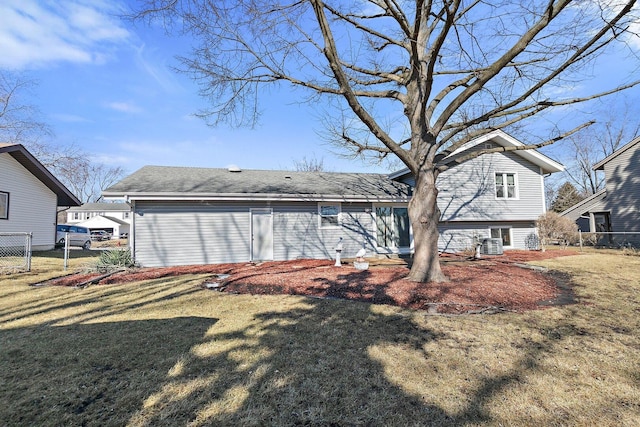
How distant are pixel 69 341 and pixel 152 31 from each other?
5.62m

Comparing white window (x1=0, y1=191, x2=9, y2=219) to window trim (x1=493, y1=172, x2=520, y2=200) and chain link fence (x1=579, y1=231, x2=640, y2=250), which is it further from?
chain link fence (x1=579, y1=231, x2=640, y2=250)

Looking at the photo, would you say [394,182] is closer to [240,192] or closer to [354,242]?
[354,242]

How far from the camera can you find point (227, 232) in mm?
11922

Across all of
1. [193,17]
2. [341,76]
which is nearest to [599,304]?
[341,76]

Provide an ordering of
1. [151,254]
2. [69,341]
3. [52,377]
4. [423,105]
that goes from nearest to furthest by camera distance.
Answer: [52,377], [69,341], [423,105], [151,254]

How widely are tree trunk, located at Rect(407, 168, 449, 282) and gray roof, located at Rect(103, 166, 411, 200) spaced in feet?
18.6

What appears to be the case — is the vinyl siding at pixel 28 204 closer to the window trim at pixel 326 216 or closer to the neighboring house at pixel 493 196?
the window trim at pixel 326 216

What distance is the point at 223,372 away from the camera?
120 inches

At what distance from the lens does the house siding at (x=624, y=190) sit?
18.0m

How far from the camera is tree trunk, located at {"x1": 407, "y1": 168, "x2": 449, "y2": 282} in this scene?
280 inches

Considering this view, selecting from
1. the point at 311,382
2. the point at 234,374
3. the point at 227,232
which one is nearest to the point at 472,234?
the point at 227,232

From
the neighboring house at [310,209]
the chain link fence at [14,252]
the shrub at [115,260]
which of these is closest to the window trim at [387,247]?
the neighboring house at [310,209]

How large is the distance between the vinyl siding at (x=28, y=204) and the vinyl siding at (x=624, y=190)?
3246cm

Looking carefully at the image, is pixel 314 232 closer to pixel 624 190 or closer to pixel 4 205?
pixel 4 205
